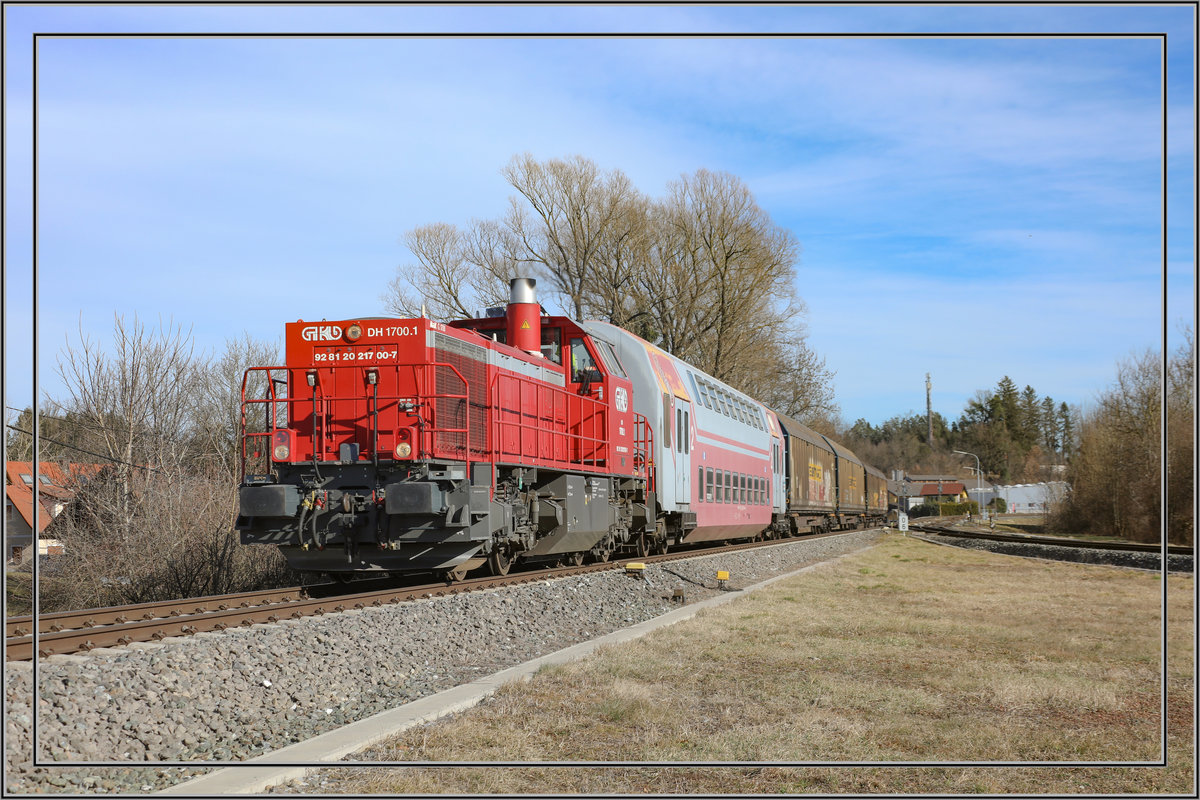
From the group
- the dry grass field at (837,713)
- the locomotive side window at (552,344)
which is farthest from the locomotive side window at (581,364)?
the dry grass field at (837,713)

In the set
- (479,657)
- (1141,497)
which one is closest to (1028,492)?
(1141,497)

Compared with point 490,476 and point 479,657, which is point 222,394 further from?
point 479,657

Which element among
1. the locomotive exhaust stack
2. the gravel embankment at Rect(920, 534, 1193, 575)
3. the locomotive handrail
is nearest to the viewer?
the locomotive handrail

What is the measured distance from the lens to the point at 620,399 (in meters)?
16.8

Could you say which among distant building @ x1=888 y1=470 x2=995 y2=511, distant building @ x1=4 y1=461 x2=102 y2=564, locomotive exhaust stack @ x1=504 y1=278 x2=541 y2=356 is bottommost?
distant building @ x1=888 y1=470 x2=995 y2=511

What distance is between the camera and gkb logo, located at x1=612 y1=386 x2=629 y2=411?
16.4 m

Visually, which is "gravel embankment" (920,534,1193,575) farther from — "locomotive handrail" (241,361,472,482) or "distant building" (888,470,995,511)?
"distant building" (888,470,995,511)

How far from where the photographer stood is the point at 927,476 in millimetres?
128500

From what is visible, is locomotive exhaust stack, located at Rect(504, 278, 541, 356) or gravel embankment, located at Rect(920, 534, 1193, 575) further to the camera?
gravel embankment, located at Rect(920, 534, 1193, 575)

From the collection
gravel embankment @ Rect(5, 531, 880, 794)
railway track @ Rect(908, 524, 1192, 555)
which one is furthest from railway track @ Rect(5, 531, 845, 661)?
railway track @ Rect(908, 524, 1192, 555)

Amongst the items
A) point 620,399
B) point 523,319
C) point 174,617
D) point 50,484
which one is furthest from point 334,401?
point 50,484

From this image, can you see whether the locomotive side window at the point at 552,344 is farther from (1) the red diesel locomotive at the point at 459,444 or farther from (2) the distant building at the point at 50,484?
(2) the distant building at the point at 50,484

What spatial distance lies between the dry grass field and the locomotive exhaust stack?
5.31 metres

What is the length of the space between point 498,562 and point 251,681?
269 inches
